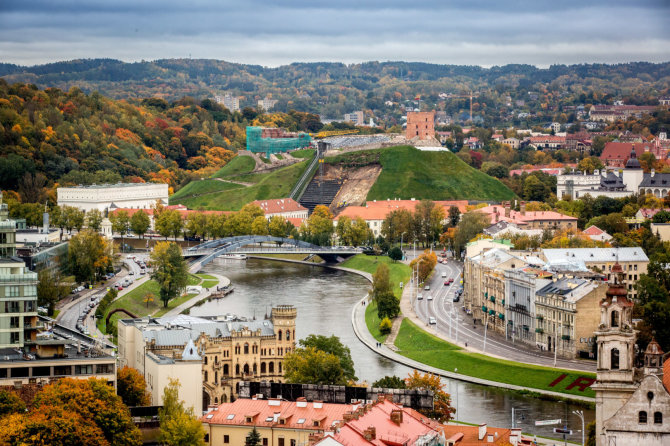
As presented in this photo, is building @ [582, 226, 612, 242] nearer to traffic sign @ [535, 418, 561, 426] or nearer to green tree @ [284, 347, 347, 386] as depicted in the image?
traffic sign @ [535, 418, 561, 426]

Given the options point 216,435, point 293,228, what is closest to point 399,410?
point 216,435

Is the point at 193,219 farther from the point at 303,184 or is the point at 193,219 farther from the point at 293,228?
the point at 303,184

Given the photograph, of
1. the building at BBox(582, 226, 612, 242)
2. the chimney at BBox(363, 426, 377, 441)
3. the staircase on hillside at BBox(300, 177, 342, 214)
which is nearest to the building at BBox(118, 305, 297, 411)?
the chimney at BBox(363, 426, 377, 441)

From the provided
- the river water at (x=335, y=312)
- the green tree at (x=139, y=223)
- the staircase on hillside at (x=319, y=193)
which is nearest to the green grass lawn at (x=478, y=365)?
the river water at (x=335, y=312)

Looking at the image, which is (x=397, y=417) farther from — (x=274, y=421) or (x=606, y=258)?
(x=606, y=258)

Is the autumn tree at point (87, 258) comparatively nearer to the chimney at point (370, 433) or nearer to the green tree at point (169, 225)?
the green tree at point (169, 225)

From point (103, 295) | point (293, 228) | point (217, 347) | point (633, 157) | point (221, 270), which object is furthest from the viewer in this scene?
point (633, 157)
